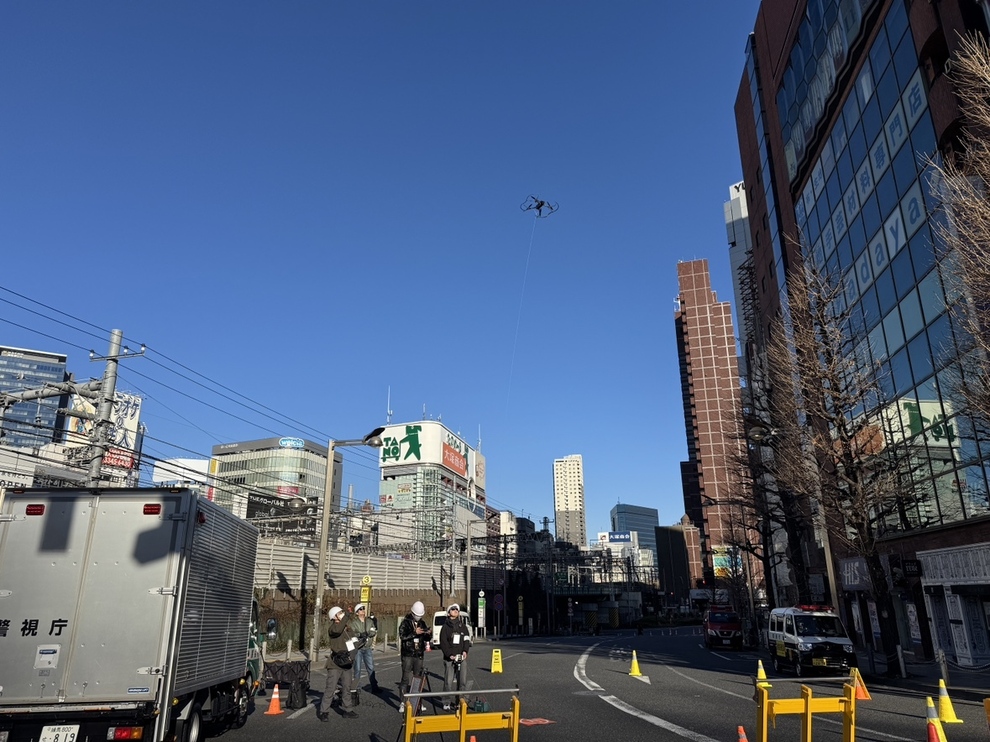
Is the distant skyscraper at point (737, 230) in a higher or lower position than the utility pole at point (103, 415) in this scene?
higher

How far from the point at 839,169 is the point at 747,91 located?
76.8 ft

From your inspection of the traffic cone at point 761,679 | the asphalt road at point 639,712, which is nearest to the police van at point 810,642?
the asphalt road at point 639,712

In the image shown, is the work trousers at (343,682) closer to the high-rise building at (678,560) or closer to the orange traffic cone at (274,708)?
the orange traffic cone at (274,708)

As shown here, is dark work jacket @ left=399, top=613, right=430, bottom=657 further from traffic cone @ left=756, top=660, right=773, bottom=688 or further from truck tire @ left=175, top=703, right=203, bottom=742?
traffic cone @ left=756, top=660, right=773, bottom=688

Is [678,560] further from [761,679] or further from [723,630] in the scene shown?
[761,679]

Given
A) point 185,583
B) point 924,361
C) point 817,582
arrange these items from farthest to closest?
point 817,582, point 924,361, point 185,583

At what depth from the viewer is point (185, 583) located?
8.44 m

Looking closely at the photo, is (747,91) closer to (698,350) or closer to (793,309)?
(793,309)

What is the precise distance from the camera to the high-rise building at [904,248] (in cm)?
2119

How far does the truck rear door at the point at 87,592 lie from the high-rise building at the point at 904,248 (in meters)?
18.6

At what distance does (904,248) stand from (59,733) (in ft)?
86.1

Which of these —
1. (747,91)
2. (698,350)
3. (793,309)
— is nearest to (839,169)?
(793,309)

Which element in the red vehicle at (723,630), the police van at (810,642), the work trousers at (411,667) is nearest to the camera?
the work trousers at (411,667)

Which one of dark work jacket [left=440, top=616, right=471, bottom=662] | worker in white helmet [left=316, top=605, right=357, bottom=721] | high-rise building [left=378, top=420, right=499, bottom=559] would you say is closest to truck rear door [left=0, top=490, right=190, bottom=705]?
worker in white helmet [left=316, top=605, right=357, bottom=721]
